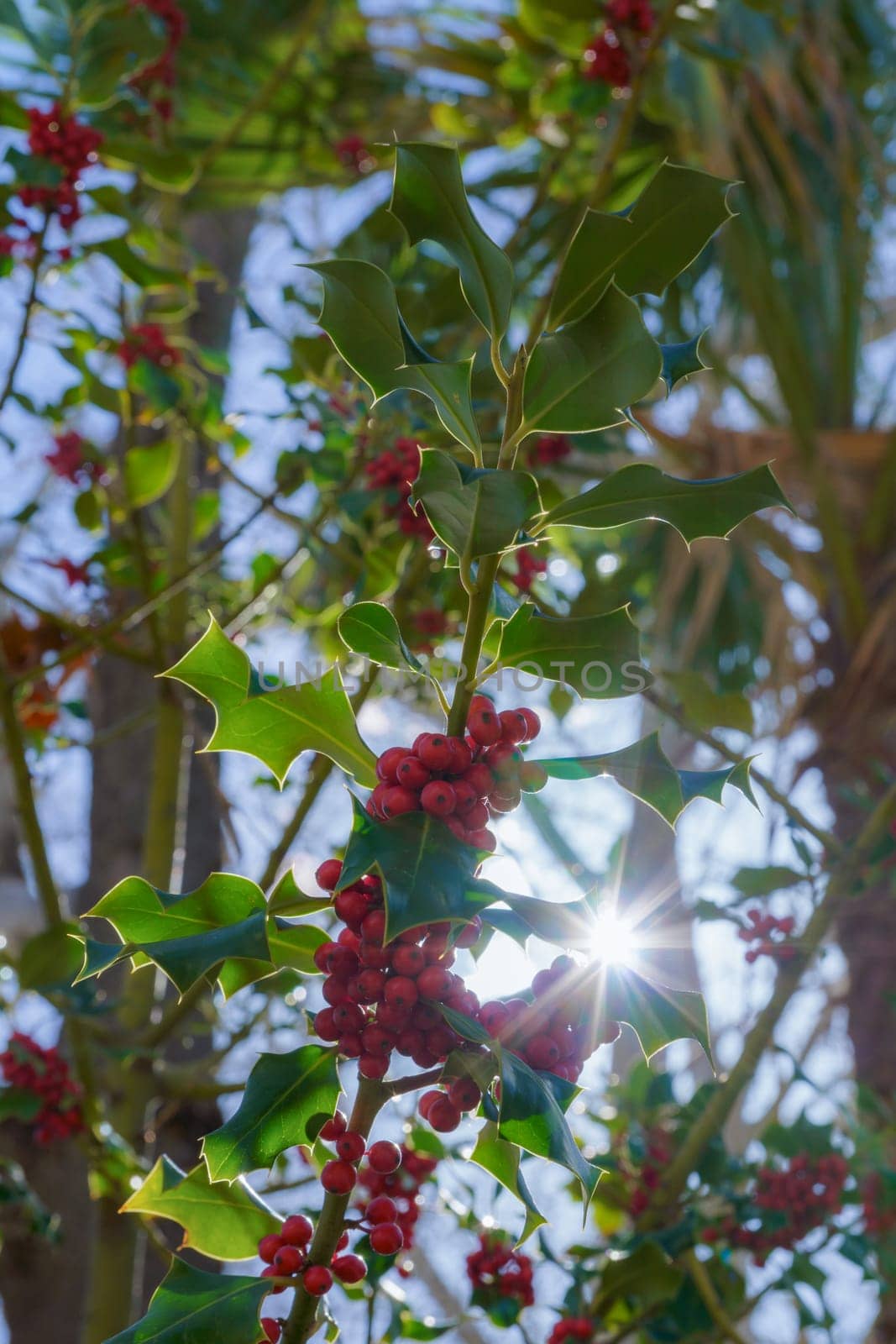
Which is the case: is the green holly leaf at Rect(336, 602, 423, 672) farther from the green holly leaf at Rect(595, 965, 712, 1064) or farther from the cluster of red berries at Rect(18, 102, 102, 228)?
the cluster of red berries at Rect(18, 102, 102, 228)

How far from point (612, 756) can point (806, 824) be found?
0.67 meters

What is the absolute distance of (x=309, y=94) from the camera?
2859 mm

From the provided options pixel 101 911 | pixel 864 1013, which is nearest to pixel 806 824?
pixel 101 911

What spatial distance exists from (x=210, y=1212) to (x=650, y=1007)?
1.22 ft

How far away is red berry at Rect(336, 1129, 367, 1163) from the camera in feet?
2.37

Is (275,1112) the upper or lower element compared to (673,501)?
lower

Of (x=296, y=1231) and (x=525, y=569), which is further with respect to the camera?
(x=525, y=569)

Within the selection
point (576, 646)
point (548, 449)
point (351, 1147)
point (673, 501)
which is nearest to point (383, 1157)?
point (351, 1147)

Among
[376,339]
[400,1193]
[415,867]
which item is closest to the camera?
[415,867]

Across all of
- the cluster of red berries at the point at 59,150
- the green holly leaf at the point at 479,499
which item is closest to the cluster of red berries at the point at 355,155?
the cluster of red berries at the point at 59,150

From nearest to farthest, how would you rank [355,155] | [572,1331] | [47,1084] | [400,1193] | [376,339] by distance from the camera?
[376,339] → [400,1193] → [572,1331] → [47,1084] → [355,155]

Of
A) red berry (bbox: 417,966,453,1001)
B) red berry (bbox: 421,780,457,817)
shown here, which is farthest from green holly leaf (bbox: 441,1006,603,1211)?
red berry (bbox: 421,780,457,817)

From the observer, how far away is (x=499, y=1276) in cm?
135

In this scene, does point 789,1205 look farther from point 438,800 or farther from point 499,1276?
point 438,800
